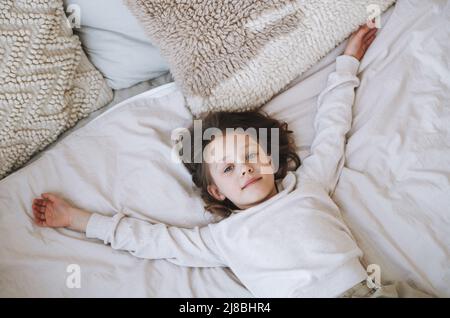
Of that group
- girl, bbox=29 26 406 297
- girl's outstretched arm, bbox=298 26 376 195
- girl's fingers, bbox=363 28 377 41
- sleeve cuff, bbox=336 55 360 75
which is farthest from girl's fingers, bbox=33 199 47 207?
girl's fingers, bbox=363 28 377 41

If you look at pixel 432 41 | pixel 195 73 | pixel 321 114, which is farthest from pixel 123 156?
pixel 432 41

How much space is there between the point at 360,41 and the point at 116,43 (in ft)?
2.15

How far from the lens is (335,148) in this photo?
3.31ft

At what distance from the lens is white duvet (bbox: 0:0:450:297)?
0.87m

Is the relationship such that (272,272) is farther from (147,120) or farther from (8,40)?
(8,40)

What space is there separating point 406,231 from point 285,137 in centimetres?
37

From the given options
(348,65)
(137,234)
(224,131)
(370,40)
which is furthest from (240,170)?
(370,40)

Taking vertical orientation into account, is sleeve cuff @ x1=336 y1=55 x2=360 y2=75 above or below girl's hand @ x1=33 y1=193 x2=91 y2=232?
above

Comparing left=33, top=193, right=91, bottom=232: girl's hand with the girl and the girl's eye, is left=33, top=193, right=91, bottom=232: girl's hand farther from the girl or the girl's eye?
the girl's eye

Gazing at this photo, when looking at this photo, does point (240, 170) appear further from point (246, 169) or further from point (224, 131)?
point (224, 131)

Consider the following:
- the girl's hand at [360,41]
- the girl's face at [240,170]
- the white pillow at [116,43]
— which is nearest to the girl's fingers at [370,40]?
the girl's hand at [360,41]

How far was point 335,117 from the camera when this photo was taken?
103 cm

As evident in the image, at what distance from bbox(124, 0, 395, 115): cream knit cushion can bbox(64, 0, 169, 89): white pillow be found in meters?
0.08

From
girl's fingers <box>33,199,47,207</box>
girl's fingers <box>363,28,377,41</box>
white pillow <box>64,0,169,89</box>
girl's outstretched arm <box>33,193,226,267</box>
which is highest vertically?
white pillow <box>64,0,169,89</box>
